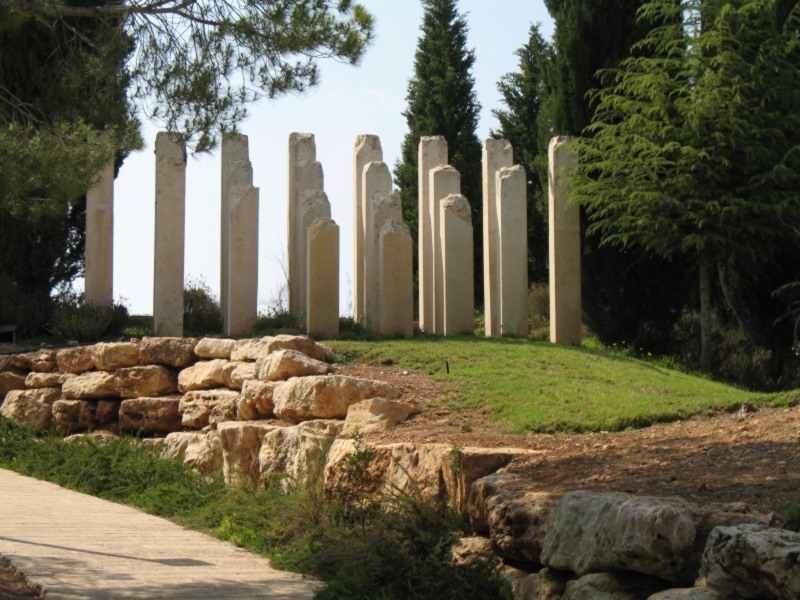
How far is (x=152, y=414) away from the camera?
1234 centimetres

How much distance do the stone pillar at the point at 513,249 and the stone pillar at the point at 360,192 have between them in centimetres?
275

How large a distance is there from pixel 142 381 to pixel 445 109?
15527 mm

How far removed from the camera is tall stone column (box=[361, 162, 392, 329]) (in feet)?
52.5

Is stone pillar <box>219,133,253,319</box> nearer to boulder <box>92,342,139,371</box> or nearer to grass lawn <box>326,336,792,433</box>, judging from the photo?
boulder <box>92,342,139,371</box>

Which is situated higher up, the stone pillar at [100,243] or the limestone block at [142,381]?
the stone pillar at [100,243]

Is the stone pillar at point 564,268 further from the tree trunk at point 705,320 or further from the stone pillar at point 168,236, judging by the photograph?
the stone pillar at point 168,236

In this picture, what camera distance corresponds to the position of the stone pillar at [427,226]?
56.4ft

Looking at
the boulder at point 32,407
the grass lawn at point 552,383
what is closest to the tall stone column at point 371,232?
the grass lawn at point 552,383

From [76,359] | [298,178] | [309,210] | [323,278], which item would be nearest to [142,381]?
[76,359]

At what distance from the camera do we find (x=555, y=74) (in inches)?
682

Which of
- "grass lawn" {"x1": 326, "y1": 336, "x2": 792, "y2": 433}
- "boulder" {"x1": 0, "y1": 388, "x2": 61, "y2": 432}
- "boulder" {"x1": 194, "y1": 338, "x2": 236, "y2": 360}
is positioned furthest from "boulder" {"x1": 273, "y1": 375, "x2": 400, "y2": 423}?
"boulder" {"x1": 0, "y1": 388, "x2": 61, "y2": 432}

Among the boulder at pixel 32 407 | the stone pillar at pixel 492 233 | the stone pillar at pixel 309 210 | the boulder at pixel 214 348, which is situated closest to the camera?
the boulder at pixel 214 348

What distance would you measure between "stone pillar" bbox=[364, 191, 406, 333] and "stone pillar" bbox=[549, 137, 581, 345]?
98.2 inches

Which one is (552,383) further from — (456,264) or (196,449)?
(456,264)
